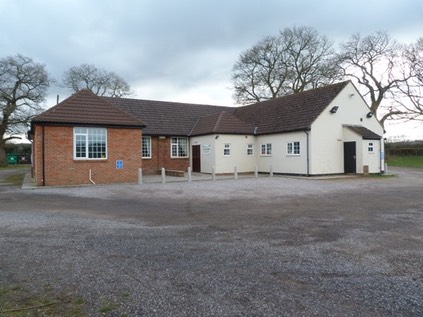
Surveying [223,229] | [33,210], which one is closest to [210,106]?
[33,210]

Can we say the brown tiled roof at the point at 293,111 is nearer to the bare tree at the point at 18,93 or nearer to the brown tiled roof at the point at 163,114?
the brown tiled roof at the point at 163,114

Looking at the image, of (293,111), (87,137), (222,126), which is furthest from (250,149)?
(87,137)

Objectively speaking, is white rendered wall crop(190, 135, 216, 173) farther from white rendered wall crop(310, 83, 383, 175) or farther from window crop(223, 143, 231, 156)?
white rendered wall crop(310, 83, 383, 175)

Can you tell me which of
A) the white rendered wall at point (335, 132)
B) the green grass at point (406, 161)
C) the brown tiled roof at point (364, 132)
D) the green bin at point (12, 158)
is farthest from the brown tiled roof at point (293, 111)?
the green bin at point (12, 158)

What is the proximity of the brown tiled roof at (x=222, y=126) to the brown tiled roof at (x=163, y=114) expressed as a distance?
156 cm

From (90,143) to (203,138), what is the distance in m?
10.2

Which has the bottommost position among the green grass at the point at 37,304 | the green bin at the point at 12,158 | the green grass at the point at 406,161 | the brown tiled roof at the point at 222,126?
the green grass at the point at 37,304

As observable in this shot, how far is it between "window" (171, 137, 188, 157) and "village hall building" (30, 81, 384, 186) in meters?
0.08

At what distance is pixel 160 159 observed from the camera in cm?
2858

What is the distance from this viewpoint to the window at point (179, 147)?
2945 cm

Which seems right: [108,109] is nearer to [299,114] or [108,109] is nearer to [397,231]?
[299,114]

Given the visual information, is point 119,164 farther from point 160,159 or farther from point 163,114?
point 163,114

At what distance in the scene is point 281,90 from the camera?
44.3 m

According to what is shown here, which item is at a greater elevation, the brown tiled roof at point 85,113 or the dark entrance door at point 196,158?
the brown tiled roof at point 85,113
